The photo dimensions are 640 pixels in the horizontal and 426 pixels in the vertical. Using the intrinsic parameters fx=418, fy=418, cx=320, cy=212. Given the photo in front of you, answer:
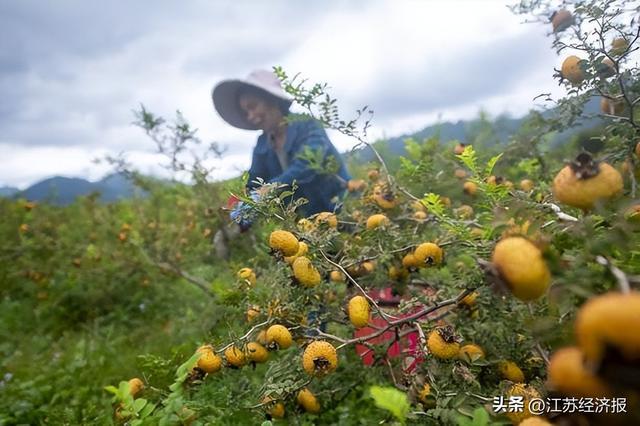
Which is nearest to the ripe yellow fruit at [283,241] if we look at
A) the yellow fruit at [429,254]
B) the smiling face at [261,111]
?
the yellow fruit at [429,254]

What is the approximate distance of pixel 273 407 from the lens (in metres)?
1.37

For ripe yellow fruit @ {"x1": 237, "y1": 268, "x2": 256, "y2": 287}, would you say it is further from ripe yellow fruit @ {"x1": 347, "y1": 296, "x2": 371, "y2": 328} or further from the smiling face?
the smiling face

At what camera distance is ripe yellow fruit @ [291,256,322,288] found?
1295 millimetres

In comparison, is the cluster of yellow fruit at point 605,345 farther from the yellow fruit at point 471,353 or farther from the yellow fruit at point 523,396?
the yellow fruit at point 471,353

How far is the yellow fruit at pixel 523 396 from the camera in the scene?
84 cm

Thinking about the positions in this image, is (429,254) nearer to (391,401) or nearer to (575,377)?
(391,401)

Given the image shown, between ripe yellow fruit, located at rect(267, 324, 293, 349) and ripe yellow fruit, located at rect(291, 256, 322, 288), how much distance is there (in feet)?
0.52

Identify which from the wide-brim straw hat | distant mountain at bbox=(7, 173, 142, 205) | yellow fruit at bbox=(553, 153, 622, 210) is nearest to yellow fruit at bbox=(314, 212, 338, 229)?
yellow fruit at bbox=(553, 153, 622, 210)

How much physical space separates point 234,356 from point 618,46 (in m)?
1.55

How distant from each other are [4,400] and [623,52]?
9.77 feet

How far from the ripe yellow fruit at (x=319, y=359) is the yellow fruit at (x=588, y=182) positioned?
2.37 ft

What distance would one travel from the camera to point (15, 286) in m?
3.94

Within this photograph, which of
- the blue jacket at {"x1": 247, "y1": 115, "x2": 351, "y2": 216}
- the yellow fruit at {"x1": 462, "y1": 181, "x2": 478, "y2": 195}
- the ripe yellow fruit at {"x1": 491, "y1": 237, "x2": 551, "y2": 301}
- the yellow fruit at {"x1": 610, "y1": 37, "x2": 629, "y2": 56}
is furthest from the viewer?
the blue jacket at {"x1": 247, "y1": 115, "x2": 351, "y2": 216}

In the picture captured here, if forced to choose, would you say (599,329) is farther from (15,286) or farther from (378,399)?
(15,286)
